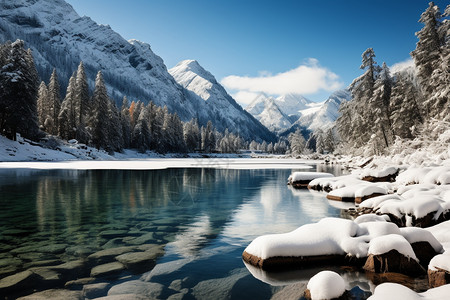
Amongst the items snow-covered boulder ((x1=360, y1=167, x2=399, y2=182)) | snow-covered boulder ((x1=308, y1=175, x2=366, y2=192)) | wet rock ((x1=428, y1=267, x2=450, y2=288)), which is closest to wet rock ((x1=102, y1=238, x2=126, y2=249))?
wet rock ((x1=428, y1=267, x2=450, y2=288))

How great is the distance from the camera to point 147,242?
8258mm

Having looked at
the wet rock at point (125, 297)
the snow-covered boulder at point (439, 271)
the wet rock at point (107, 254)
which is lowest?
the wet rock at point (107, 254)

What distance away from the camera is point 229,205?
14.6 metres

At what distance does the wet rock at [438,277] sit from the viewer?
4945 mm

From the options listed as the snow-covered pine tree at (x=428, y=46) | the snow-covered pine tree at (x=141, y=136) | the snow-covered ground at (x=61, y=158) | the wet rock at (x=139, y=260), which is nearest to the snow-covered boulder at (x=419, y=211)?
the wet rock at (x=139, y=260)

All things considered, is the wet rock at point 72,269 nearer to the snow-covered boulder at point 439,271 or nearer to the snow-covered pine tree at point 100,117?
the snow-covered boulder at point 439,271

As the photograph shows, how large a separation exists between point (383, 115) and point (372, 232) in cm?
3538

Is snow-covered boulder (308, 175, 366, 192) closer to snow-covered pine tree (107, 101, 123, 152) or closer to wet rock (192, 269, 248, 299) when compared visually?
wet rock (192, 269, 248, 299)

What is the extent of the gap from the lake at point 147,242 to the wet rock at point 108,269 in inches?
0.8

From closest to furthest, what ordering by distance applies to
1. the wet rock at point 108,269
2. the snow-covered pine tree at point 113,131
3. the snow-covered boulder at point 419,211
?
the wet rock at point 108,269, the snow-covered boulder at point 419,211, the snow-covered pine tree at point 113,131

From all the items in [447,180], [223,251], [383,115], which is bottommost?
[223,251]

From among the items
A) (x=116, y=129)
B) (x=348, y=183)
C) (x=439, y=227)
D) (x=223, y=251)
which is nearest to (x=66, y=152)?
(x=116, y=129)

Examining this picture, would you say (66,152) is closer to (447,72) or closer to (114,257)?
(114,257)

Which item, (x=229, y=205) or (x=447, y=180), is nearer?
(x=447, y=180)
